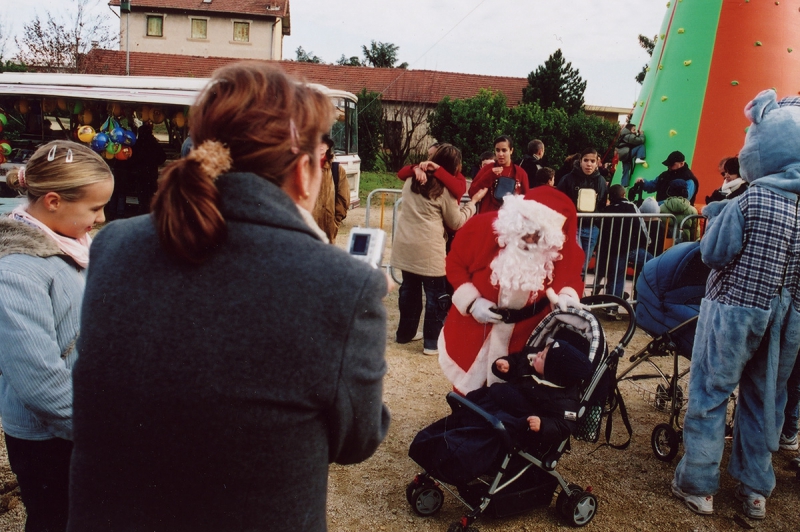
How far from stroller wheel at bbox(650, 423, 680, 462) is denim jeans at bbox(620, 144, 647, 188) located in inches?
260

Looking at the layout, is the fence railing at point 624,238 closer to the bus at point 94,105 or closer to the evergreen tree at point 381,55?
the bus at point 94,105

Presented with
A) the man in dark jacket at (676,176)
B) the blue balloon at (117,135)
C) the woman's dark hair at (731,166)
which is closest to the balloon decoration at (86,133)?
the blue balloon at (117,135)

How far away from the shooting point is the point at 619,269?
24.2 ft

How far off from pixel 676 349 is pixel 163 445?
11.9 feet

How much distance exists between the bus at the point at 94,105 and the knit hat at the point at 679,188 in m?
6.72

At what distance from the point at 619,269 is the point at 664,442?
11.7 feet

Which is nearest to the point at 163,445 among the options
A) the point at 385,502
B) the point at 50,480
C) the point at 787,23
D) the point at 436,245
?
the point at 50,480

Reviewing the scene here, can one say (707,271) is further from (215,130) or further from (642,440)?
(215,130)

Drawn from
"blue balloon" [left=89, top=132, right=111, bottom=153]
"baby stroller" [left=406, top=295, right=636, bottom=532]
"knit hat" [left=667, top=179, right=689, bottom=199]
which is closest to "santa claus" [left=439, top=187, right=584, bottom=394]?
"baby stroller" [left=406, top=295, right=636, bottom=532]

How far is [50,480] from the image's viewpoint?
1.95 m

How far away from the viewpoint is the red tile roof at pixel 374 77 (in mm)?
30125

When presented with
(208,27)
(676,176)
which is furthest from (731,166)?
(208,27)

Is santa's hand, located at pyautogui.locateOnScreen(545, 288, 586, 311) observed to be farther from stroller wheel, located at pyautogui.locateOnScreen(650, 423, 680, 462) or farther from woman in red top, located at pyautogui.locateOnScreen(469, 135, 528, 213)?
woman in red top, located at pyautogui.locateOnScreen(469, 135, 528, 213)

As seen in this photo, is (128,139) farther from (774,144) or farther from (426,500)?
(774,144)
